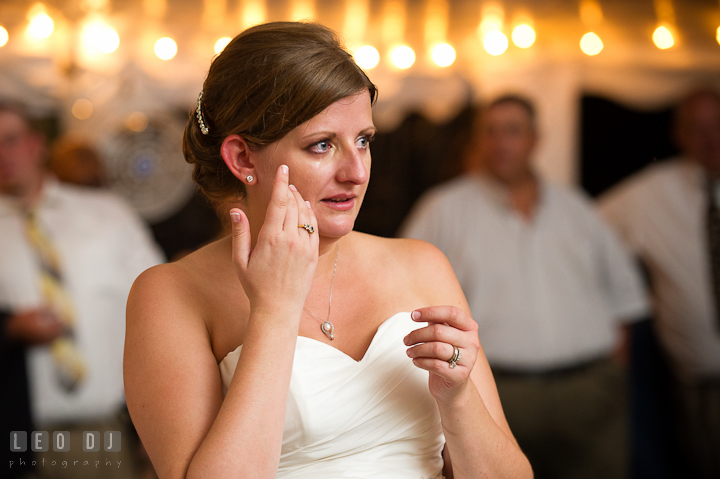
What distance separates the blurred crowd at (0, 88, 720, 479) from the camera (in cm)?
304

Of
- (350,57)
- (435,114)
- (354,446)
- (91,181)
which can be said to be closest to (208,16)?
(91,181)

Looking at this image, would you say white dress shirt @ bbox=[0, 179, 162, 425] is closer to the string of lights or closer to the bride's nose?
the string of lights

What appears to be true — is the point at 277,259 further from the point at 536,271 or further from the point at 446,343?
the point at 536,271

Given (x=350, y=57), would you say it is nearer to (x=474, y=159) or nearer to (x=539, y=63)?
(x=474, y=159)

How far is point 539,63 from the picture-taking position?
461 cm

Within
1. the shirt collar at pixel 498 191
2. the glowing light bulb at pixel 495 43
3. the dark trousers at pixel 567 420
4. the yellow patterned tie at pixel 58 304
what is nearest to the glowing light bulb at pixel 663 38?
the glowing light bulb at pixel 495 43

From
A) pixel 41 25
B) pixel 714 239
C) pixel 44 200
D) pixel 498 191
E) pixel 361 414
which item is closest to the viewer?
pixel 361 414

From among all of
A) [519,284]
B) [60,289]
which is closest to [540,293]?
[519,284]

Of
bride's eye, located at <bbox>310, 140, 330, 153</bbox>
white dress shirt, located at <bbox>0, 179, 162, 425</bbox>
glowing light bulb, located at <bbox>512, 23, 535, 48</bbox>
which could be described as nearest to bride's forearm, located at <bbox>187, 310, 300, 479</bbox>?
bride's eye, located at <bbox>310, 140, 330, 153</bbox>

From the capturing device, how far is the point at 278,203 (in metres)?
1.21

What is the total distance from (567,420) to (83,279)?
257cm

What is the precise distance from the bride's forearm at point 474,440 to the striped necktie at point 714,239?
2844mm

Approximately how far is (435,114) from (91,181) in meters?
2.49

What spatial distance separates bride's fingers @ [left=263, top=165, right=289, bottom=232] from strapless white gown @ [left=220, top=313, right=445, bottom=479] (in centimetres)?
29
